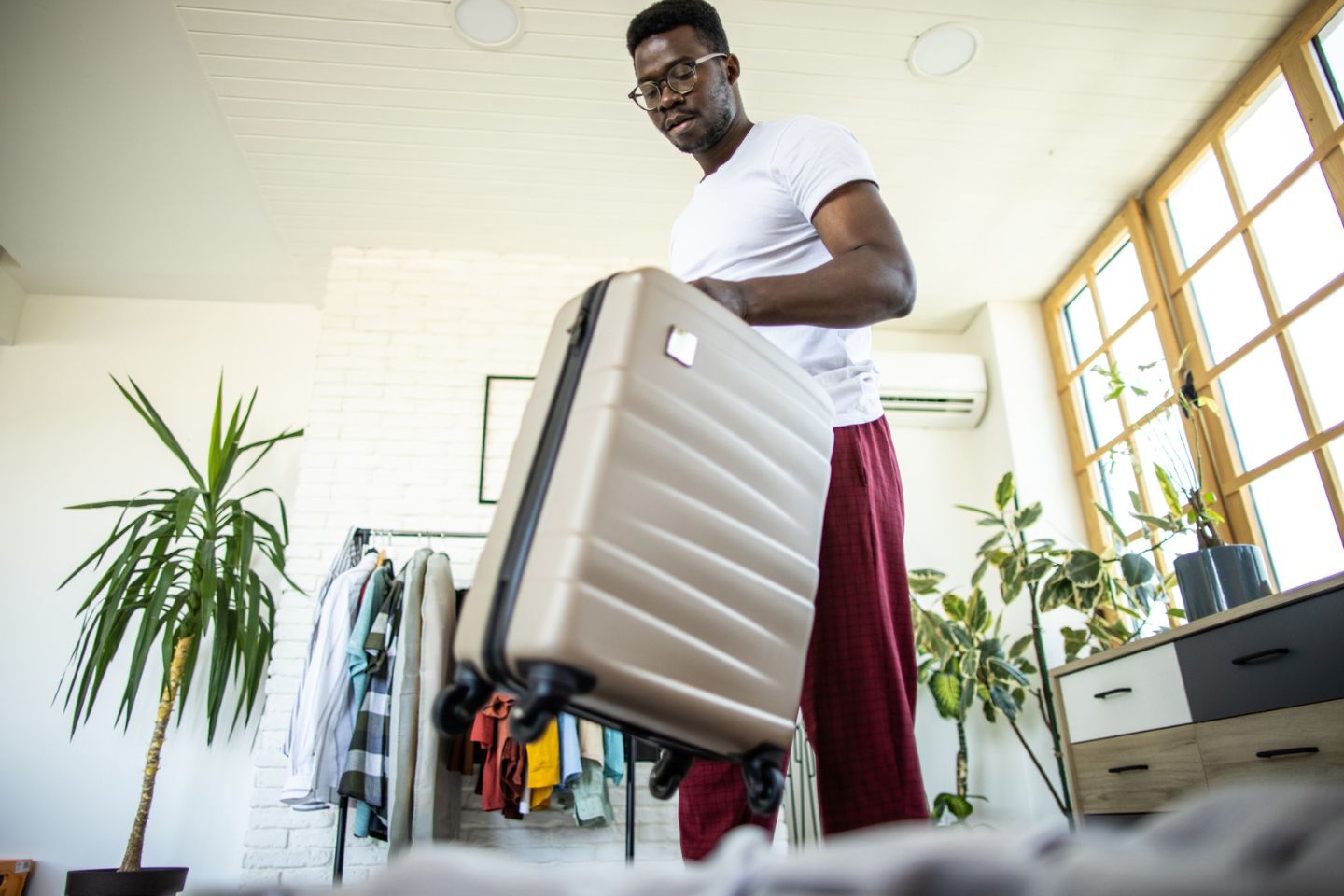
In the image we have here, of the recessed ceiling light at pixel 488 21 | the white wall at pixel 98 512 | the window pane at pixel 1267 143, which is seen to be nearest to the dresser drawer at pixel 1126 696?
the window pane at pixel 1267 143

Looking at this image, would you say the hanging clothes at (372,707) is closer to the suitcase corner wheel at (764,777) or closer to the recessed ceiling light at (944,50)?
the suitcase corner wheel at (764,777)

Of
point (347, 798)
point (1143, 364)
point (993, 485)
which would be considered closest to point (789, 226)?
point (347, 798)

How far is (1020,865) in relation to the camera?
236 millimetres

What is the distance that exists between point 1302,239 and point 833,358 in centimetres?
249

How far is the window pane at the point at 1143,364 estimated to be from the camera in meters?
3.57

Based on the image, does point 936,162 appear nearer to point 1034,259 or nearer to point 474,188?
→ point 1034,259

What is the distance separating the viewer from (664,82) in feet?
4.62

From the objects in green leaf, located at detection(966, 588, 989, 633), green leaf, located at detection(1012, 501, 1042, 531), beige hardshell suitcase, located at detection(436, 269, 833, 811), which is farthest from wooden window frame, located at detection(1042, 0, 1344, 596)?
beige hardshell suitcase, located at detection(436, 269, 833, 811)

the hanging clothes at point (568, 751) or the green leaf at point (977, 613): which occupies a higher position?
the green leaf at point (977, 613)

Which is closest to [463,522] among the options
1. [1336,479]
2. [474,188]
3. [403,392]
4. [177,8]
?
[403,392]

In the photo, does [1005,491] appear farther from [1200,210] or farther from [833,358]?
[833,358]

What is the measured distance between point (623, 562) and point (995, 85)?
3.07 meters

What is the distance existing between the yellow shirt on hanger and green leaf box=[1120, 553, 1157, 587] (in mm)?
1858

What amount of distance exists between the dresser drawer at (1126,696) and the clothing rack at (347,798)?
4.19 ft
